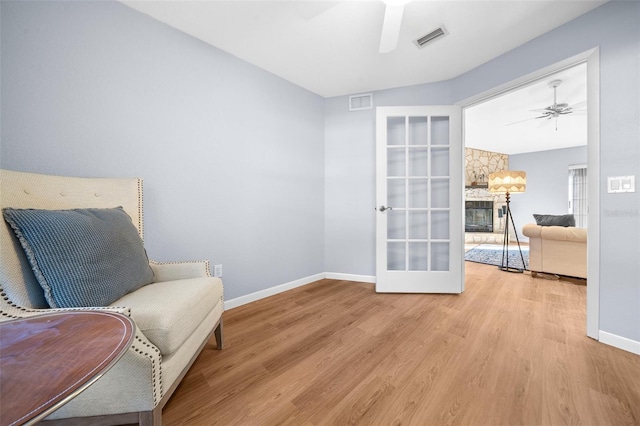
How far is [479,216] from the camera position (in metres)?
7.19

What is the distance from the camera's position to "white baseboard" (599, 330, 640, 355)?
1.53 m

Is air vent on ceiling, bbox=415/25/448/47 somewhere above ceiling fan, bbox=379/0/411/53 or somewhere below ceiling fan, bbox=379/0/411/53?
above

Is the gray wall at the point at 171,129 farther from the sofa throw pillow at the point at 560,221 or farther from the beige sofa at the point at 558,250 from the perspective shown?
the sofa throw pillow at the point at 560,221

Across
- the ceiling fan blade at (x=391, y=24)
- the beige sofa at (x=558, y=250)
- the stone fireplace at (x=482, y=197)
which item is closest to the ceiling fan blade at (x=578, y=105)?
the beige sofa at (x=558, y=250)

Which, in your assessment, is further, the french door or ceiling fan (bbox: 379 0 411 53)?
the french door

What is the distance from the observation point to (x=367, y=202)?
3.05 meters

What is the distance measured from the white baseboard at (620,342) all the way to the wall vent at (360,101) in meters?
2.85

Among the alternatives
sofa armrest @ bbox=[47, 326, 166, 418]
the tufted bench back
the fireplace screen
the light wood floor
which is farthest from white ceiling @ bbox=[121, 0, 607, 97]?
the fireplace screen

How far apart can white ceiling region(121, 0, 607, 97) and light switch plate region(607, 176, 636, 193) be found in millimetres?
1200

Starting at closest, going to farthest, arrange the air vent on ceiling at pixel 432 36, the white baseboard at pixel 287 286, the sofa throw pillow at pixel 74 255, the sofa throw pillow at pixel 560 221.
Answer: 1. the sofa throw pillow at pixel 74 255
2. the air vent on ceiling at pixel 432 36
3. the white baseboard at pixel 287 286
4. the sofa throw pillow at pixel 560 221

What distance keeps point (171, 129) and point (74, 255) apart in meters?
1.25

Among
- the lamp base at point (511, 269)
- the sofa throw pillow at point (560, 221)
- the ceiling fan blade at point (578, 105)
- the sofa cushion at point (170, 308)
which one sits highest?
the ceiling fan blade at point (578, 105)

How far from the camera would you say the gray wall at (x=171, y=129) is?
1.43 metres

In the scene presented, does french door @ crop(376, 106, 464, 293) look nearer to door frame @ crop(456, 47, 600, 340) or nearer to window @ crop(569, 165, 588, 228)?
door frame @ crop(456, 47, 600, 340)
